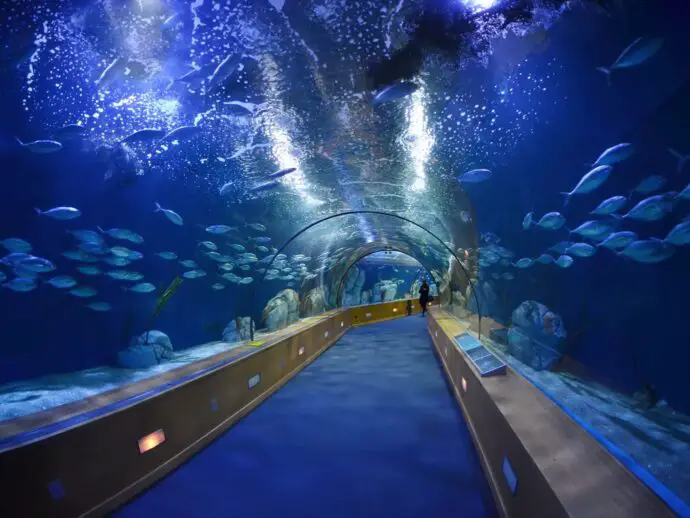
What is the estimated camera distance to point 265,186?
311 inches

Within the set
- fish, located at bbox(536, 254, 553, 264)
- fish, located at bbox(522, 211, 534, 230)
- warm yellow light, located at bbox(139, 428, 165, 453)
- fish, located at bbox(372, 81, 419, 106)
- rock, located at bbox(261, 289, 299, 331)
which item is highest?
fish, located at bbox(372, 81, 419, 106)

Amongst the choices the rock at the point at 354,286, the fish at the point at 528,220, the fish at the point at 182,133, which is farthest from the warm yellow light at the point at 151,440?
the rock at the point at 354,286

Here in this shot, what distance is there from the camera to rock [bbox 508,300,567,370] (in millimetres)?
6562

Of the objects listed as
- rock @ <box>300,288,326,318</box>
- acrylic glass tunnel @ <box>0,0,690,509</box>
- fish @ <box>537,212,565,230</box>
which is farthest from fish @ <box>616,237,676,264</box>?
rock @ <box>300,288,326,318</box>

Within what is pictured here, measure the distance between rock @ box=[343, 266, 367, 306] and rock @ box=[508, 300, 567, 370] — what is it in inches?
676

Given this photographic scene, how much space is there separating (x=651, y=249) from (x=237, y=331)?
991 cm

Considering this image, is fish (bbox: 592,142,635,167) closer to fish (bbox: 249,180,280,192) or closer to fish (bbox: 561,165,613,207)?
fish (bbox: 561,165,613,207)

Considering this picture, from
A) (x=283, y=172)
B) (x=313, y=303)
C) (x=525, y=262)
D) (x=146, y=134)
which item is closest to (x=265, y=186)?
(x=283, y=172)

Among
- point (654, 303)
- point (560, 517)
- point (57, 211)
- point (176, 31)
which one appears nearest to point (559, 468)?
point (560, 517)

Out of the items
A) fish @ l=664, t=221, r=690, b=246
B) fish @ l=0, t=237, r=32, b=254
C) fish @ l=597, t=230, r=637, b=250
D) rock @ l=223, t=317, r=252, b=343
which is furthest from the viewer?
rock @ l=223, t=317, r=252, b=343

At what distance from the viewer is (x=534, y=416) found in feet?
9.44

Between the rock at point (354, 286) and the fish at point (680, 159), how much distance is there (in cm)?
2112

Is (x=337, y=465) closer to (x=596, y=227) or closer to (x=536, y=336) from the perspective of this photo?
(x=596, y=227)

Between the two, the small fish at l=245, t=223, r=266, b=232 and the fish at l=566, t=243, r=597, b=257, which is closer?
the fish at l=566, t=243, r=597, b=257
